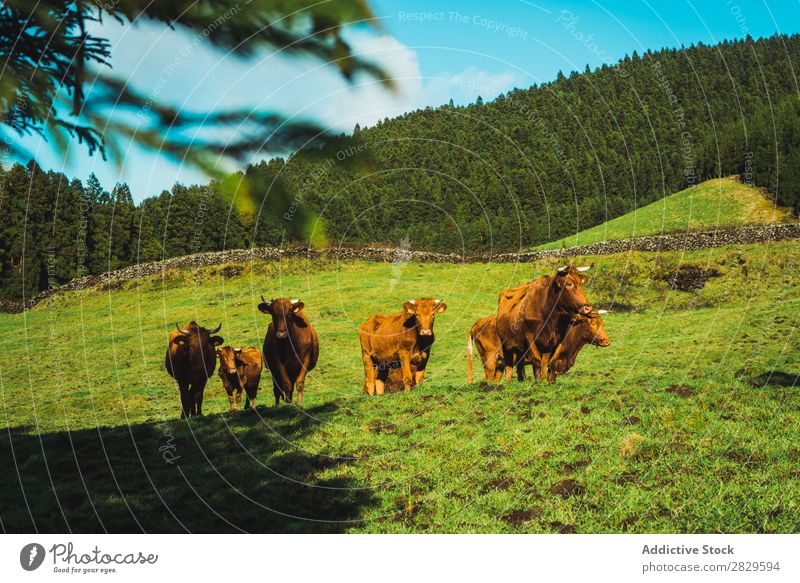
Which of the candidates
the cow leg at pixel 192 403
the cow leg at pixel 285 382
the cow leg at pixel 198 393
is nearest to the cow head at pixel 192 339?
the cow leg at pixel 198 393

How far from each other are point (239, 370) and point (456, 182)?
6992 cm

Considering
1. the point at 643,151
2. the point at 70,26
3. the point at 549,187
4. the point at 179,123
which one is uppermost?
the point at 643,151

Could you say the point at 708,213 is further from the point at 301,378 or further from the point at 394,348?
the point at 301,378

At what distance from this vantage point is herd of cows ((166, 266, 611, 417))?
14086 millimetres

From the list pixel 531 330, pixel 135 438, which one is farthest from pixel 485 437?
pixel 135 438

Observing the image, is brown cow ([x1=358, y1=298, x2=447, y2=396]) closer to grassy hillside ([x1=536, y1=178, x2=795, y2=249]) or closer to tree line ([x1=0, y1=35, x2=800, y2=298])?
tree line ([x1=0, y1=35, x2=800, y2=298])

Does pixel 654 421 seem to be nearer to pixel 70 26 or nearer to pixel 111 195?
pixel 111 195

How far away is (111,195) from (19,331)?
31.0m

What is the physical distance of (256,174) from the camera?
3910 mm

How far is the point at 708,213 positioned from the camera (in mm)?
64688

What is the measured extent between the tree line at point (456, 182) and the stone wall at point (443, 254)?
127 cm

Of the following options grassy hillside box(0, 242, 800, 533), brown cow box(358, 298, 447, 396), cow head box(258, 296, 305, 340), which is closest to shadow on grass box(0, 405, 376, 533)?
grassy hillside box(0, 242, 800, 533)

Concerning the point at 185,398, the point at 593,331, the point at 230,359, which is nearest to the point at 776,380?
the point at 593,331

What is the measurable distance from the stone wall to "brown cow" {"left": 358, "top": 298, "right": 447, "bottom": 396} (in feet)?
73.7
